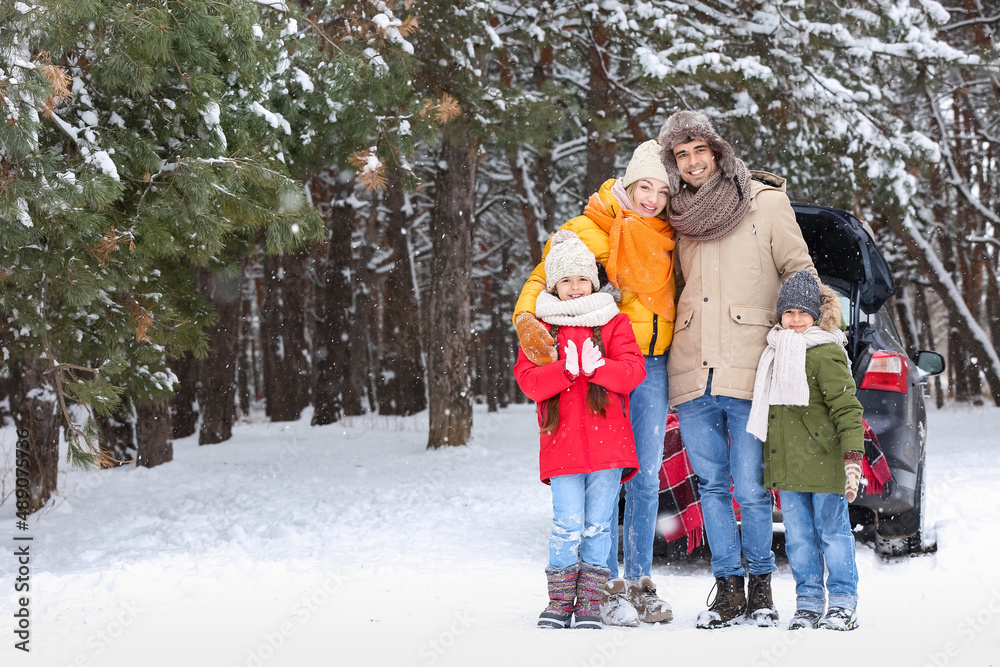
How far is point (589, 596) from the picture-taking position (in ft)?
11.4

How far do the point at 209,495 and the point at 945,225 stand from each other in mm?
17376

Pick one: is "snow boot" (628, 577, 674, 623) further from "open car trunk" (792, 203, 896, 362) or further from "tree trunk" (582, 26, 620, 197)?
"tree trunk" (582, 26, 620, 197)

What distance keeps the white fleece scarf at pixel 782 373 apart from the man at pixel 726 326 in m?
0.09

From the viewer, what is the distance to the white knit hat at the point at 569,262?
3.64 meters

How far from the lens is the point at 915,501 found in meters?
4.63

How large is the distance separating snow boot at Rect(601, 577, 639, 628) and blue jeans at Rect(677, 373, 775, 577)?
0.47 metres

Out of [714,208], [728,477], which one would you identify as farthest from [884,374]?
[714,208]

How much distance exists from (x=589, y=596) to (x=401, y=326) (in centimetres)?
1594

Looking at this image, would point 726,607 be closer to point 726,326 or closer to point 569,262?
point 726,326

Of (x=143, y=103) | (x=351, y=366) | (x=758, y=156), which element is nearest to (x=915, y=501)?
(x=143, y=103)

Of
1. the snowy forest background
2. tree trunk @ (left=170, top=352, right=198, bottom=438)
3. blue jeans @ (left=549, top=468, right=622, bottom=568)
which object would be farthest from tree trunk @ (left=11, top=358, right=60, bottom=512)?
tree trunk @ (left=170, top=352, right=198, bottom=438)

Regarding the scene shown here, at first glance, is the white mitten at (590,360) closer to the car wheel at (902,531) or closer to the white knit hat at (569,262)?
the white knit hat at (569,262)

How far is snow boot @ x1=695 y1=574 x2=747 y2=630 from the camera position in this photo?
11.6 feet

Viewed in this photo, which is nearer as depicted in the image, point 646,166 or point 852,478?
Answer: point 852,478
